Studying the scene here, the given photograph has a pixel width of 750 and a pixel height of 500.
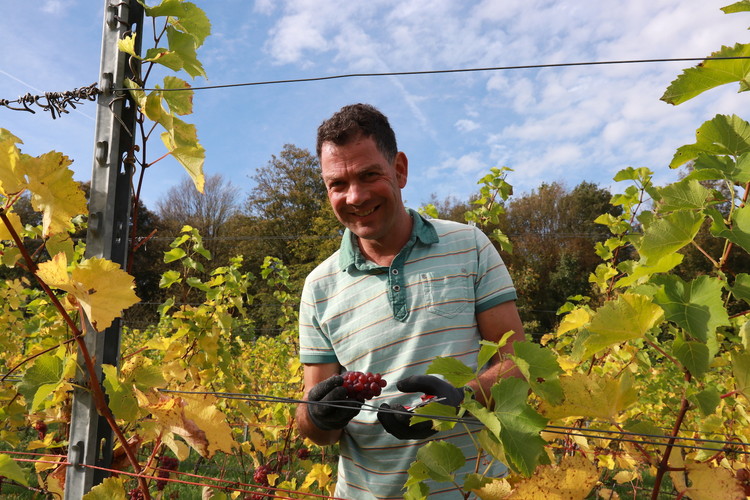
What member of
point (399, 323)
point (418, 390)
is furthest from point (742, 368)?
point (399, 323)

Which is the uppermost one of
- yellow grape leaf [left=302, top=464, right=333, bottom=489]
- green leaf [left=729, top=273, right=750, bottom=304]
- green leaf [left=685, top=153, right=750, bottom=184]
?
green leaf [left=685, top=153, right=750, bottom=184]

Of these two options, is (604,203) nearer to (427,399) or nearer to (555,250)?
(555,250)

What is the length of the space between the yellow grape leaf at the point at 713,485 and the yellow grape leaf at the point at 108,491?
3.30 feet

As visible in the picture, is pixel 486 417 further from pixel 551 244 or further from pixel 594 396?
pixel 551 244

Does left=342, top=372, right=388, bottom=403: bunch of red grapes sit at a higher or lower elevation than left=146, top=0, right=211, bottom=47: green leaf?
lower

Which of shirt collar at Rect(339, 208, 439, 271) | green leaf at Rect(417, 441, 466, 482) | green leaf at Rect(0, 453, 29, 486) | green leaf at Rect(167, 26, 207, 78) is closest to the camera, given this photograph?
green leaf at Rect(417, 441, 466, 482)

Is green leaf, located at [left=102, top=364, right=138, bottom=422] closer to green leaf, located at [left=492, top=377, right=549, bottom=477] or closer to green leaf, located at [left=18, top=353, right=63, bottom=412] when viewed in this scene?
green leaf, located at [left=18, top=353, right=63, bottom=412]

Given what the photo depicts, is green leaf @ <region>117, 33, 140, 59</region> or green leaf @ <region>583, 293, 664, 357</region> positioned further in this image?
green leaf @ <region>117, 33, 140, 59</region>

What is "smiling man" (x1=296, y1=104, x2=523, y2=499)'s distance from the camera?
1531 mm

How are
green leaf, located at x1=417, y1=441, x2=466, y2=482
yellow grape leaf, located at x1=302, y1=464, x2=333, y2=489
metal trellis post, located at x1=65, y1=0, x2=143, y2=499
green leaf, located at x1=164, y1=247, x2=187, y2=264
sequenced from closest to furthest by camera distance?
green leaf, located at x1=417, y1=441, x2=466, y2=482, metal trellis post, located at x1=65, y1=0, x2=143, y2=499, yellow grape leaf, located at x1=302, y1=464, x2=333, y2=489, green leaf, located at x1=164, y1=247, x2=187, y2=264

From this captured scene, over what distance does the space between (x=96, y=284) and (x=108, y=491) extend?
0.42 metres

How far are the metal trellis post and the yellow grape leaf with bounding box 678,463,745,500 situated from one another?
1094 mm

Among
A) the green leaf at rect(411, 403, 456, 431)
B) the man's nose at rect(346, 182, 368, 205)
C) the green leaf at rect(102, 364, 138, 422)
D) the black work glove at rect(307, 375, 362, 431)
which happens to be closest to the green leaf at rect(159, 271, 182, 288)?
the man's nose at rect(346, 182, 368, 205)

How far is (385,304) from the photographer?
159 cm
